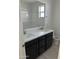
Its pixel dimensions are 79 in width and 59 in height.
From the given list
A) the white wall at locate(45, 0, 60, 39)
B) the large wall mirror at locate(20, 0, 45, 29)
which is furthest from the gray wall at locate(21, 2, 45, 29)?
the white wall at locate(45, 0, 60, 39)

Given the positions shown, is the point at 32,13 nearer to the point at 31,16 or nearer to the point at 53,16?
the point at 31,16

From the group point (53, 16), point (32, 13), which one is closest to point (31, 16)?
point (32, 13)

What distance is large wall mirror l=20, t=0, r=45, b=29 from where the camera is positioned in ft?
9.17

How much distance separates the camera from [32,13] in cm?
326

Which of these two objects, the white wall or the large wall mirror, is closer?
the large wall mirror

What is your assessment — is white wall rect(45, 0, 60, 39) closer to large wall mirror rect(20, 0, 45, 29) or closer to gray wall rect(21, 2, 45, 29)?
large wall mirror rect(20, 0, 45, 29)

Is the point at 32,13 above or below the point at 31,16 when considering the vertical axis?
above

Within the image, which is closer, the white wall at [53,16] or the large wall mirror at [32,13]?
the large wall mirror at [32,13]

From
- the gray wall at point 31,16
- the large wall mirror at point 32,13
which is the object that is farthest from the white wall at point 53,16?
the gray wall at point 31,16

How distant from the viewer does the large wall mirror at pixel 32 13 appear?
2.79 m

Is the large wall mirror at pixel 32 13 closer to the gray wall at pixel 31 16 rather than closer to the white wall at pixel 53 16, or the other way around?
the gray wall at pixel 31 16
